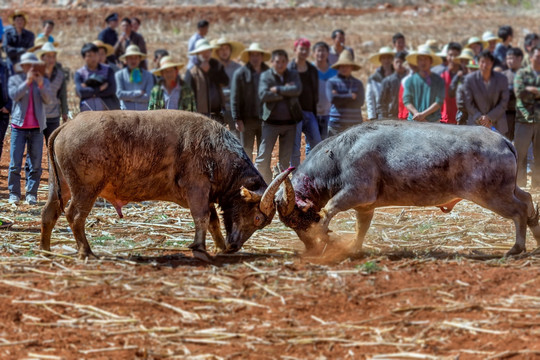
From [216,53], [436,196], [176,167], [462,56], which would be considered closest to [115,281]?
[176,167]

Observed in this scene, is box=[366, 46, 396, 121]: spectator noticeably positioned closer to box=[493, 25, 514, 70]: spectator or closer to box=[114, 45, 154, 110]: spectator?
box=[493, 25, 514, 70]: spectator

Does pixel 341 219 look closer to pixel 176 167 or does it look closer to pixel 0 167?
pixel 176 167

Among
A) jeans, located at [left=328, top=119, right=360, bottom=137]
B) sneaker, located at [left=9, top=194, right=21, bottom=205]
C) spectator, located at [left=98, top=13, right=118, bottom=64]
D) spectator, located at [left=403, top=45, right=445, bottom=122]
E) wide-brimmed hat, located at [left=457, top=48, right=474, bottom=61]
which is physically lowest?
sneaker, located at [left=9, top=194, right=21, bottom=205]

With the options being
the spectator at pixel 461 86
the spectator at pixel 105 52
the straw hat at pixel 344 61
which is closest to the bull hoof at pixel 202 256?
the straw hat at pixel 344 61

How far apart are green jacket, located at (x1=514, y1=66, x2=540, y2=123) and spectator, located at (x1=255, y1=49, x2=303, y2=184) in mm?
3970

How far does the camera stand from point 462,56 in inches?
607

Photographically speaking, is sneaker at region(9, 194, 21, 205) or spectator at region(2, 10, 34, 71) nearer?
sneaker at region(9, 194, 21, 205)

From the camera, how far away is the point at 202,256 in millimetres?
8211

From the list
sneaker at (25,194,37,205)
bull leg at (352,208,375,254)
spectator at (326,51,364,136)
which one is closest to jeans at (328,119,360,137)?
spectator at (326,51,364,136)

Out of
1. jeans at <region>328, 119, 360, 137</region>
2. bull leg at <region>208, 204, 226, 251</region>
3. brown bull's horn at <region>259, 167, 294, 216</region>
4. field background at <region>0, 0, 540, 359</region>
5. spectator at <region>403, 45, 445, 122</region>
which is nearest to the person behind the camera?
field background at <region>0, 0, 540, 359</region>

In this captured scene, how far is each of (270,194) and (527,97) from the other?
7157 mm

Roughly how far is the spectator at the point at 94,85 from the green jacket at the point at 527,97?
682 centimetres

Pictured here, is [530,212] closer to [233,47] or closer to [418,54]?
[418,54]

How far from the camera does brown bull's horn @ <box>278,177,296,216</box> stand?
8.45 meters
